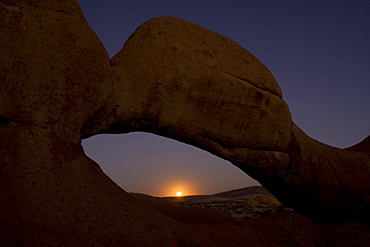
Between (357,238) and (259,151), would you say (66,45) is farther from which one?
(357,238)

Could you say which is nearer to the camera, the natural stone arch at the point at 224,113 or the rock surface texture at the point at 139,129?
the rock surface texture at the point at 139,129

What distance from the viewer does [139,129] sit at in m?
4.93

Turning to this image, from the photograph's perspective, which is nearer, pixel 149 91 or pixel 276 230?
pixel 149 91

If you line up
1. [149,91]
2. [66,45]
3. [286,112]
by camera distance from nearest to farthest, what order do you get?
[66,45] → [149,91] → [286,112]

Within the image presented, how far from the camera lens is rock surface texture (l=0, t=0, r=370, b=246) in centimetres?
295

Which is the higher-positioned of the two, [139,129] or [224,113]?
[224,113]

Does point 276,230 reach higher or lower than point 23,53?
lower

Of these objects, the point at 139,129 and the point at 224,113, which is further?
the point at 224,113

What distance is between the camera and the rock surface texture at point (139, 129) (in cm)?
295

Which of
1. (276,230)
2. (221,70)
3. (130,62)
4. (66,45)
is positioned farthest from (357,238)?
(66,45)

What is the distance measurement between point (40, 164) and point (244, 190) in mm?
53155

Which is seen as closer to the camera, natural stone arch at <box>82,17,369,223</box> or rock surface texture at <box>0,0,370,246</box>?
rock surface texture at <box>0,0,370,246</box>

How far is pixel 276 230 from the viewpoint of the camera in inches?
197

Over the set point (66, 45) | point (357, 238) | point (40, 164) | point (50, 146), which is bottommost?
point (357, 238)
